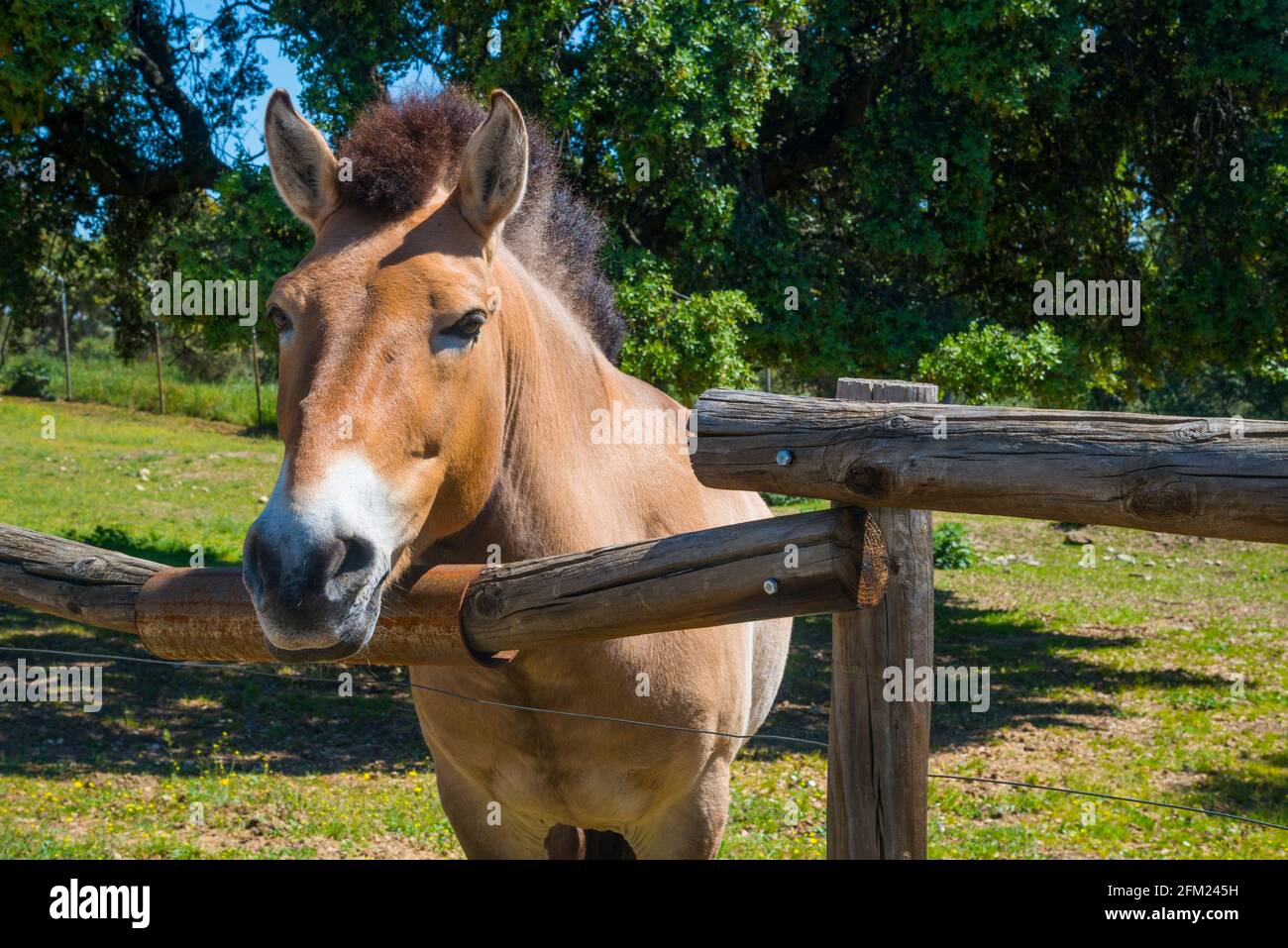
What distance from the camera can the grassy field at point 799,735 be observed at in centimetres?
610

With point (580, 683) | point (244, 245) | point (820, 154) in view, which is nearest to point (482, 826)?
point (580, 683)

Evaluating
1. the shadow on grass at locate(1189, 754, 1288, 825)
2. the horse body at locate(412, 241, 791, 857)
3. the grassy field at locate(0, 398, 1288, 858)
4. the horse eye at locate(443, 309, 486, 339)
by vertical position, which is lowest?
the shadow on grass at locate(1189, 754, 1288, 825)

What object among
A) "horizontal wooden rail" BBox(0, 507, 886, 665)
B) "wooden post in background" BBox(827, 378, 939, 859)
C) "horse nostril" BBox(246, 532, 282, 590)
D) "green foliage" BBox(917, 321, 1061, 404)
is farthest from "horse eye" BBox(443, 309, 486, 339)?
"green foliage" BBox(917, 321, 1061, 404)

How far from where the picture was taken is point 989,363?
8016mm

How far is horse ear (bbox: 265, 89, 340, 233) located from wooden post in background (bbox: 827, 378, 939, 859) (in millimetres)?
1495

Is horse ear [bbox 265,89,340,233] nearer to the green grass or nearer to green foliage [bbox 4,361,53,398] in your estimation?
the green grass

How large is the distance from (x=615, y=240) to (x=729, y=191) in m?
1.10

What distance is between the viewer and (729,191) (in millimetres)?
8141

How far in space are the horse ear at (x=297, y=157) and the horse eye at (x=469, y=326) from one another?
0.61 m

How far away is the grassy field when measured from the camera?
610cm

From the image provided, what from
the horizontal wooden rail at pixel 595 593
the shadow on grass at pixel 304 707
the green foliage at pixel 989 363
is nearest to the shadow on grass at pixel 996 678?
the shadow on grass at pixel 304 707

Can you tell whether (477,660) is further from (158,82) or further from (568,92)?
(158,82)

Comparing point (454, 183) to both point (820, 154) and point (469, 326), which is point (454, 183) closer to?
point (469, 326)
